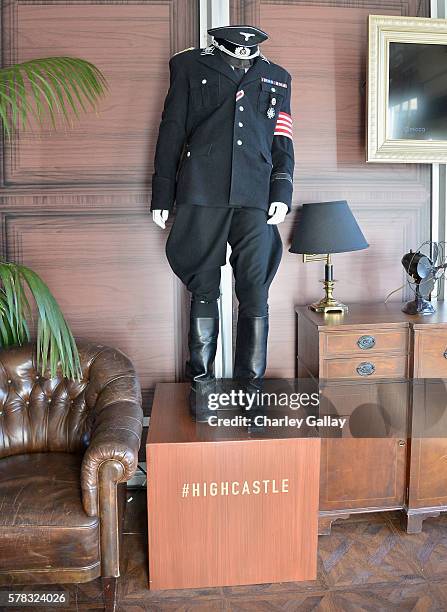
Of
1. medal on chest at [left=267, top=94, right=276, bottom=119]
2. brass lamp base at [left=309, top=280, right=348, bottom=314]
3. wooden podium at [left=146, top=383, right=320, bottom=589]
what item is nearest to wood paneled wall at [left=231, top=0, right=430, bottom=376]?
brass lamp base at [left=309, top=280, right=348, bottom=314]

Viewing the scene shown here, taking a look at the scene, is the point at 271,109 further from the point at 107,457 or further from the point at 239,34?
the point at 107,457

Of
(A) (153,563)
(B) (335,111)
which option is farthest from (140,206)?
(A) (153,563)

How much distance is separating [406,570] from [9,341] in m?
1.82

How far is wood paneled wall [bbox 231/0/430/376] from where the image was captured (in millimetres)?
2424

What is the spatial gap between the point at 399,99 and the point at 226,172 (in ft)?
3.20

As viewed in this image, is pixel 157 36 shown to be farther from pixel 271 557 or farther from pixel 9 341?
pixel 271 557

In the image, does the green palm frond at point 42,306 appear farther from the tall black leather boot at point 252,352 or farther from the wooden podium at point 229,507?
the tall black leather boot at point 252,352

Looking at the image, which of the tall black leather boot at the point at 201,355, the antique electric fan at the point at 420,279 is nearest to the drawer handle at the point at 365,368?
the antique electric fan at the point at 420,279

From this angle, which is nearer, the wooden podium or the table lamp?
the wooden podium

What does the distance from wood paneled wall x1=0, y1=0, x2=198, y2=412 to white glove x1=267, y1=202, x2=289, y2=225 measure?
0.61 metres

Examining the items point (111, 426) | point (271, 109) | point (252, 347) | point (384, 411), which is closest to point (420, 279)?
point (384, 411)

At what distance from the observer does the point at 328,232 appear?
222 centimetres

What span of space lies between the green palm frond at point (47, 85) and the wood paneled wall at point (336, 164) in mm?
758

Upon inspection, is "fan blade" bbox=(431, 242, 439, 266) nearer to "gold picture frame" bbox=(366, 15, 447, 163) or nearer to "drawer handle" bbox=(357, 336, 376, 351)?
"gold picture frame" bbox=(366, 15, 447, 163)
